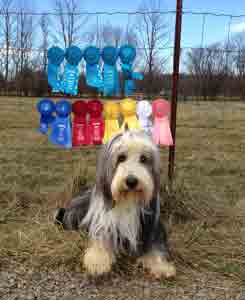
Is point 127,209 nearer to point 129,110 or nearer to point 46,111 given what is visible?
point 129,110

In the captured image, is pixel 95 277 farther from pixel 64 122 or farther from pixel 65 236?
pixel 64 122

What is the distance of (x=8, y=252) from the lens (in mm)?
3590

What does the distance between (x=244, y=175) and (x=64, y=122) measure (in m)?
3.95

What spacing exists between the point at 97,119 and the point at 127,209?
1.73 metres

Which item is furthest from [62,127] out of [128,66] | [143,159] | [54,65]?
[143,159]

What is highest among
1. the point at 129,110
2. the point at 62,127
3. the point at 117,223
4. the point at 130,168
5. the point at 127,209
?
the point at 129,110

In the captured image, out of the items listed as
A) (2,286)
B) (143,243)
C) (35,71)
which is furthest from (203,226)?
(35,71)

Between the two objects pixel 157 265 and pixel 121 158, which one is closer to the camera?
pixel 121 158

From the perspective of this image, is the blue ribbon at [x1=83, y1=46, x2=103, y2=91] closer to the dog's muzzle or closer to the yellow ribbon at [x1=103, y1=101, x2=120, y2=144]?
the yellow ribbon at [x1=103, y1=101, x2=120, y2=144]

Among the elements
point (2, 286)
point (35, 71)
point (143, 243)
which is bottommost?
point (2, 286)

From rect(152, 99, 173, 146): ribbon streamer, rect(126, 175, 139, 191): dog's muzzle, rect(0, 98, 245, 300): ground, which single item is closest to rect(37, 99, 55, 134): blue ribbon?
rect(0, 98, 245, 300): ground

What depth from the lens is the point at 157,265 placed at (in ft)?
10.5

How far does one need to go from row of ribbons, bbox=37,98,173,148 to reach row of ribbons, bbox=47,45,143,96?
23 centimetres

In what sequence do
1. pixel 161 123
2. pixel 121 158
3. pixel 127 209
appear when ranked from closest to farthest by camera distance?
pixel 121 158 → pixel 127 209 → pixel 161 123
